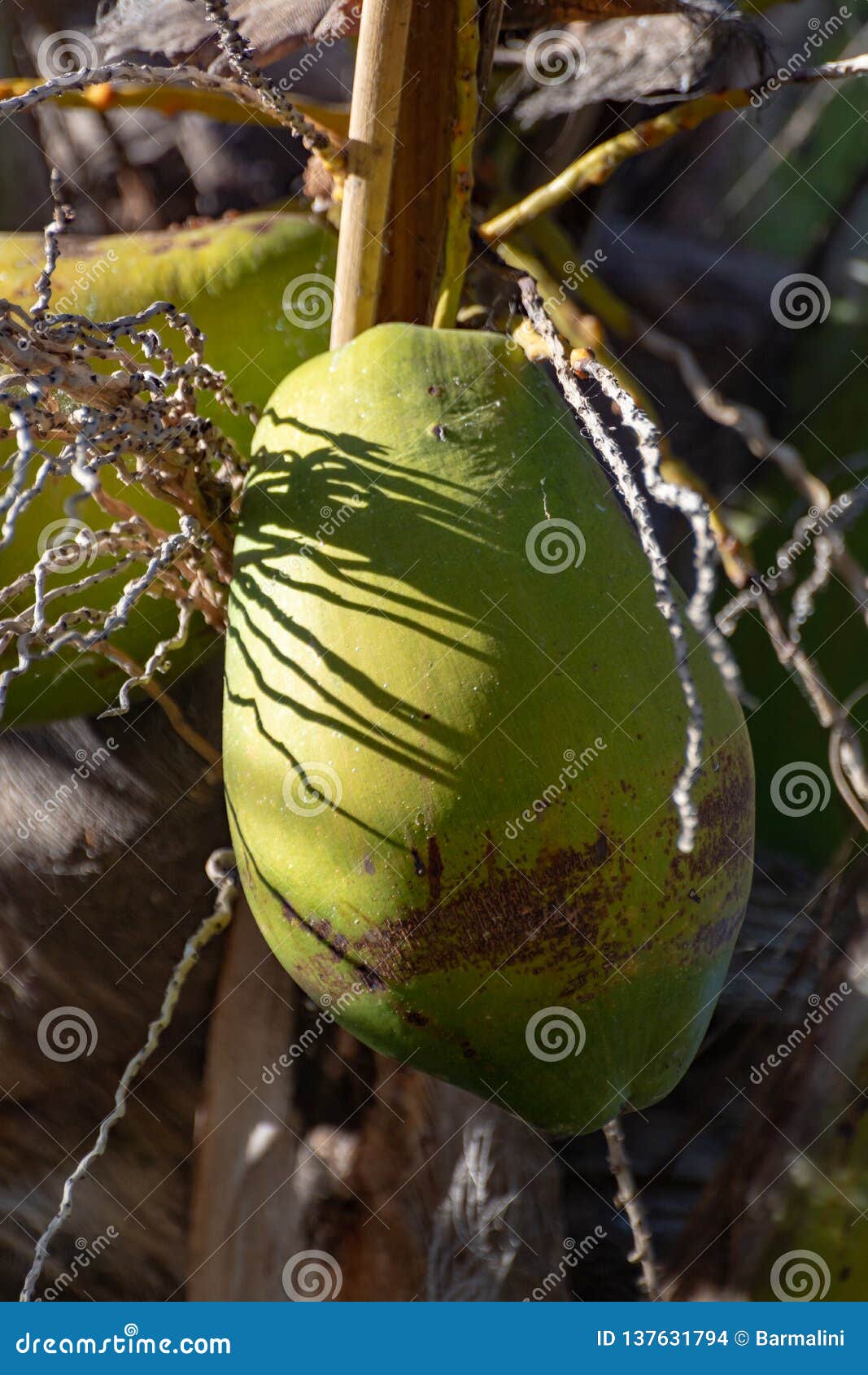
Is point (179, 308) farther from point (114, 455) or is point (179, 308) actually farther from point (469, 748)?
point (469, 748)

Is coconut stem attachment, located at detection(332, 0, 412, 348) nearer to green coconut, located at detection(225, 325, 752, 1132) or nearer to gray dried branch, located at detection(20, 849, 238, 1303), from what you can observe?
green coconut, located at detection(225, 325, 752, 1132)

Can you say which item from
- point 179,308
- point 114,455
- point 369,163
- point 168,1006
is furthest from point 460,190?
point 168,1006

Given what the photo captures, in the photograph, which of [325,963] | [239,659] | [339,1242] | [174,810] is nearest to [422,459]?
[239,659]

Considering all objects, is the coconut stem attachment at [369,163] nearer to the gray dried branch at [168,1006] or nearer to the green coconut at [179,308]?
the green coconut at [179,308]

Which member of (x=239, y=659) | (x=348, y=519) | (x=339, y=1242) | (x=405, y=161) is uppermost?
(x=405, y=161)

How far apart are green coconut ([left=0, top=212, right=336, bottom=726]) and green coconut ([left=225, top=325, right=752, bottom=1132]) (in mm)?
155

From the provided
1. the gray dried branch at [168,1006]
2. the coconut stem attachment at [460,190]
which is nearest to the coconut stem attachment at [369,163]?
the coconut stem attachment at [460,190]

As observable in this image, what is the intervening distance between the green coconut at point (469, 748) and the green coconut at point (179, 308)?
16 cm

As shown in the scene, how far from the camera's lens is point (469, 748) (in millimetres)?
638

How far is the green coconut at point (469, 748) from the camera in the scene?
25.1 inches

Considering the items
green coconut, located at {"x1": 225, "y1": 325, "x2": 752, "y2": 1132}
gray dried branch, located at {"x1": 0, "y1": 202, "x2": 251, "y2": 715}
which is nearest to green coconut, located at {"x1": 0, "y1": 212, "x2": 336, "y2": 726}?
gray dried branch, located at {"x1": 0, "y1": 202, "x2": 251, "y2": 715}

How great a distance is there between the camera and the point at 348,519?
0.68 metres

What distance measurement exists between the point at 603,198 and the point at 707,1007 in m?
0.80

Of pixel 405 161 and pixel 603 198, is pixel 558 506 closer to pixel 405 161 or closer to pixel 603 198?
pixel 405 161
